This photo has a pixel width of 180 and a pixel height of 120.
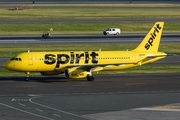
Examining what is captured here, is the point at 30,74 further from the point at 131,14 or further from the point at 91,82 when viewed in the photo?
the point at 131,14

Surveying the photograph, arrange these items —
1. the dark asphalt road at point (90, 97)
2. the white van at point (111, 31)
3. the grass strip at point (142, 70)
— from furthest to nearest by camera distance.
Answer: the white van at point (111, 31)
the grass strip at point (142, 70)
the dark asphalt road at point (90, 97)

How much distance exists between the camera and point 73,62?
6800 cm

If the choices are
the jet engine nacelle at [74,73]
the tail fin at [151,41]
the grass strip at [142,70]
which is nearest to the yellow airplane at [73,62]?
the jet engine nacelle at [74,73]

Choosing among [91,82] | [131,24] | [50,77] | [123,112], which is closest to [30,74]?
[50,77]

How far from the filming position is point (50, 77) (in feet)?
237

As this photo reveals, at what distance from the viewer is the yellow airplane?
67.0 m

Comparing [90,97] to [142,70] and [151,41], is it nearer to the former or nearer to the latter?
[151,41]

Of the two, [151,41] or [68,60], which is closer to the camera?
[68,60]

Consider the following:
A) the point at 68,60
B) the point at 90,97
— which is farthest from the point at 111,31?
the point at 90,97

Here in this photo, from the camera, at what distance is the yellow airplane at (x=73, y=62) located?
220 feet

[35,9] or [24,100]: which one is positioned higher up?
[35,9]

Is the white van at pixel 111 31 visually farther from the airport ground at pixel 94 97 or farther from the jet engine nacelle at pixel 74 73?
the jet engine nacelle at pixel 74 73

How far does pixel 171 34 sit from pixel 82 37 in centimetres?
2187

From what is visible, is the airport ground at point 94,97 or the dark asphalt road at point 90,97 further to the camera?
the dark asphalt road at point 90,97
